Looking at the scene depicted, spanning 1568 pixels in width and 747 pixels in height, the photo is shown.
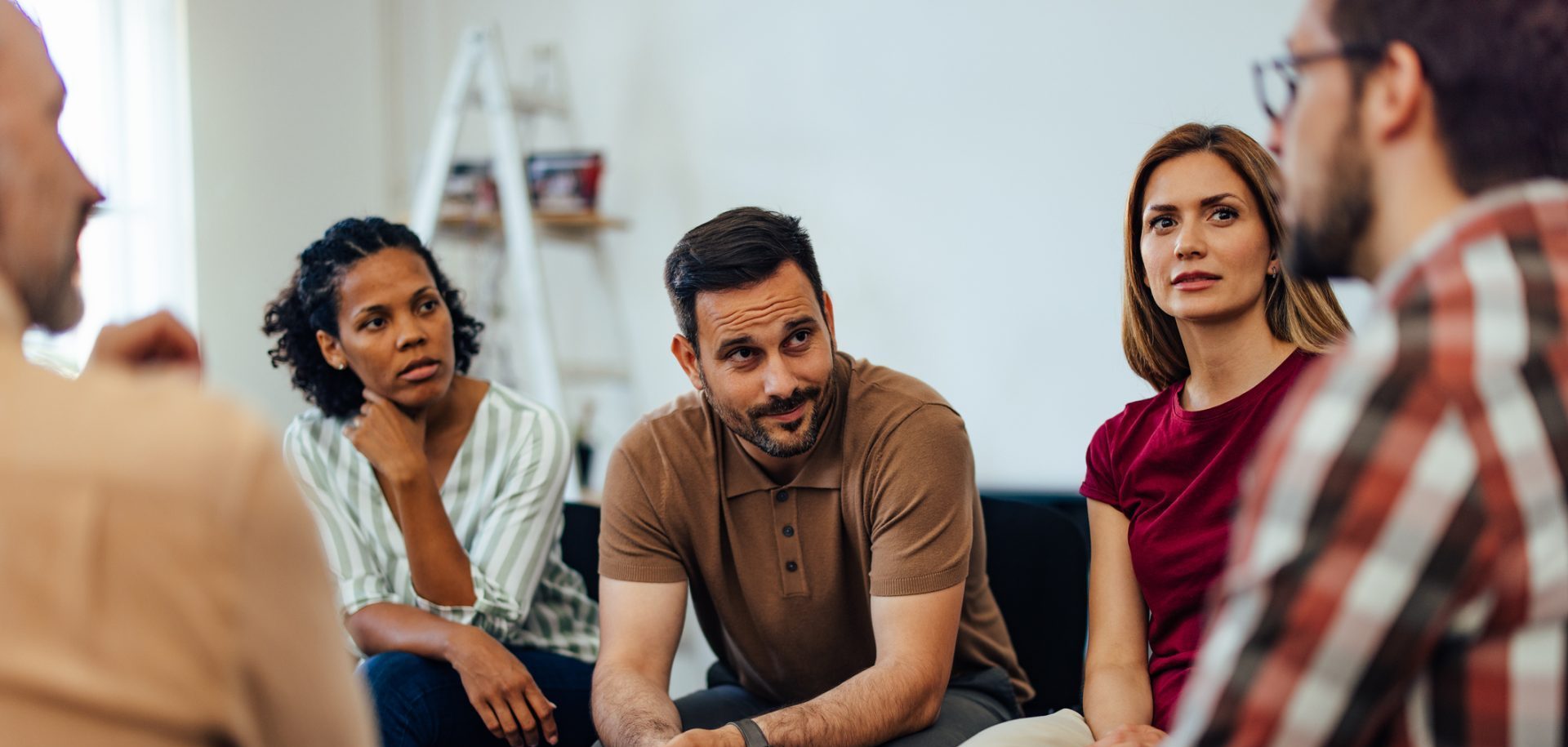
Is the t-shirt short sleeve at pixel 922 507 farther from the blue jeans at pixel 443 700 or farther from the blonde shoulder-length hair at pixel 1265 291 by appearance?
the blue jeans at pixel 443 700

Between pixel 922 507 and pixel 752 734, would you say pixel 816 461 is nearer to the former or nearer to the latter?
pixel 922 507

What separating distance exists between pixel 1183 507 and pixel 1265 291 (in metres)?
0.31

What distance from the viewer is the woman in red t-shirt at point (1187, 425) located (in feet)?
5.16

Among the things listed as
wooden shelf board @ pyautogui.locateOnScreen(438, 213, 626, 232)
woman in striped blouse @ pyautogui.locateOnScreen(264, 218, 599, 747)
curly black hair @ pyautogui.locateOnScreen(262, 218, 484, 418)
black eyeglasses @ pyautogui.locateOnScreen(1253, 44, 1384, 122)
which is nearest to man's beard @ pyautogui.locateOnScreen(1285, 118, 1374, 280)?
black eyeglasses @ pyautogui.locateOnScreen(1253, 44, 1384, 122)

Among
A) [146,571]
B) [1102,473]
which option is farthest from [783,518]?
[146,571]

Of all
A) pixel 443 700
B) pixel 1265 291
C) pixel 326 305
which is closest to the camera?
pixel 1265 291

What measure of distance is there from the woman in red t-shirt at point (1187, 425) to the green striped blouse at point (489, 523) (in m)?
0.80

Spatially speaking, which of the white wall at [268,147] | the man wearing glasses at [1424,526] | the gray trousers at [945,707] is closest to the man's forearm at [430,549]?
the gray trousers at [945,707]

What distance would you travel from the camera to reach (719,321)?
1764 mm

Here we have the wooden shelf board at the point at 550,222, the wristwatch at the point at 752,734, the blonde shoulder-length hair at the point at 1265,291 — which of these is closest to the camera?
the wristwatch at the point at 752,734

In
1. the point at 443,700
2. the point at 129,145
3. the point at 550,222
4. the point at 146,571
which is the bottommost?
the point at 443,700

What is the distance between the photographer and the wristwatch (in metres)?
1.51

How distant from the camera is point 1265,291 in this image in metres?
1.65

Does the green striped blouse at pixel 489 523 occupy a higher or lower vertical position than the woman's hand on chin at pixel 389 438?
lower
